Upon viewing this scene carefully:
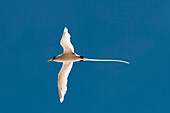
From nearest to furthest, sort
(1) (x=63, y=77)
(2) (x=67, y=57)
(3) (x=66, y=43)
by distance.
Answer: (3) (x=66, y=43) < (2) (x=67, y=57) < (1) (x=63, y=77)

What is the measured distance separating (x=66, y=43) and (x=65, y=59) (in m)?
2.75

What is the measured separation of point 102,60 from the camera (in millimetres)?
29141

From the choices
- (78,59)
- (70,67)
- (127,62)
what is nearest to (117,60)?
(127,62)

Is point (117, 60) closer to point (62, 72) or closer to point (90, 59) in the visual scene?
point (90, 59)

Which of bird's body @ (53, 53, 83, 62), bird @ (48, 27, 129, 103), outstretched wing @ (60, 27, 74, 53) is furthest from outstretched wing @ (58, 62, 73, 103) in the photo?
outstretched wing @ (60, 27, 74, 53)

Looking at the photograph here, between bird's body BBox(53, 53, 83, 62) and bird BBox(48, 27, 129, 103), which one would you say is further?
bird's body BBox(53, 53, 83, 62)

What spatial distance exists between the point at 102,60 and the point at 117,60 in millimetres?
1402

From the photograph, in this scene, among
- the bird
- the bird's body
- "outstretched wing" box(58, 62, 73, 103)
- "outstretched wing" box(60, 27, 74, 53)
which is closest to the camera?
"outstretched wing" box(60, 27, 74, 53)

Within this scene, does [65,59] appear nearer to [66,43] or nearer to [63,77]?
[66,43]

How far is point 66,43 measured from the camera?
94.2ft

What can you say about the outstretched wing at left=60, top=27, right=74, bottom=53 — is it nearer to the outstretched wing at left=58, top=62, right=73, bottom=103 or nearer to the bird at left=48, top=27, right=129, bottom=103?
the bird at left=48, top=27, right=129, bottom=103

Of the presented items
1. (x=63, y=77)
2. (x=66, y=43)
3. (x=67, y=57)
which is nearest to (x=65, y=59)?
(x=67, y=57)

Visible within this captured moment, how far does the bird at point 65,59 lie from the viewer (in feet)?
93.0

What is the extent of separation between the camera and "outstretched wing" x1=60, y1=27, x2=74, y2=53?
90.2 feet
